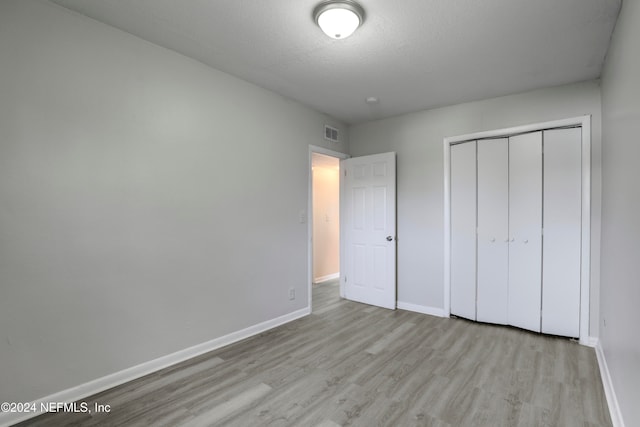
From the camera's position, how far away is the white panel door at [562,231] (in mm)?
3061

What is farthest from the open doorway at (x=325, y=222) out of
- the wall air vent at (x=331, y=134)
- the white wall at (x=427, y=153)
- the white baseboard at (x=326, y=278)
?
the white wall at (x=427, y=153)

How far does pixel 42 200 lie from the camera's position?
6.51 ft

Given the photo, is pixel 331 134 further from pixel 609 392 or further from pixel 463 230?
pixel 609 392

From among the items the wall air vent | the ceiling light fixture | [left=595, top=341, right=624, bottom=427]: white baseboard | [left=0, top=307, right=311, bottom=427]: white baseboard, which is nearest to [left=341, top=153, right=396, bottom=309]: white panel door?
the wall air vent

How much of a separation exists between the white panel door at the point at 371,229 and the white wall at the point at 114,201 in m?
1.59

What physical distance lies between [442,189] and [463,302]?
1388mm

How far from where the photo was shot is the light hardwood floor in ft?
6.38

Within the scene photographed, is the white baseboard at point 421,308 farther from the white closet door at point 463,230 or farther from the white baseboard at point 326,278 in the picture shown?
the white baseboard at point 326,278

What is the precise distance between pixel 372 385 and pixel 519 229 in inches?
92.3

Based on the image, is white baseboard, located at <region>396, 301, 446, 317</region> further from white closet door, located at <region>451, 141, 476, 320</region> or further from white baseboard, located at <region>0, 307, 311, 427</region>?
white baseboard, located at <region>0, 307, 311, 427</region>

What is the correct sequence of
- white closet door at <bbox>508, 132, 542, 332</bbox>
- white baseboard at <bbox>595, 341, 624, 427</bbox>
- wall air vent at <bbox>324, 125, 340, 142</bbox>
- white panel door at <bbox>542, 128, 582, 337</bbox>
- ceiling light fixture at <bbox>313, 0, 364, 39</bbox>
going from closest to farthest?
white baseboard at <bbox>595, 341, 624, 427</bbox>, ceiling light fixture at <bbox>313, 0, 364, 39</bbox>, white panel door at <bbox>542, 128, 582, 337</bbox>, white closet door at <bbox>508, 132, 542, 332</bbox>, wall air vent at <bbox>324, 125, 340, 142</bbox>

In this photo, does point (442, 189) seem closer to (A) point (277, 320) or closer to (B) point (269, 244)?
(B) point (269, 244)

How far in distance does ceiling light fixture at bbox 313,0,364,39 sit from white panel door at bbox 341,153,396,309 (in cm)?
226

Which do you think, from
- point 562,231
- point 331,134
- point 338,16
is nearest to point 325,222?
point 331,134
